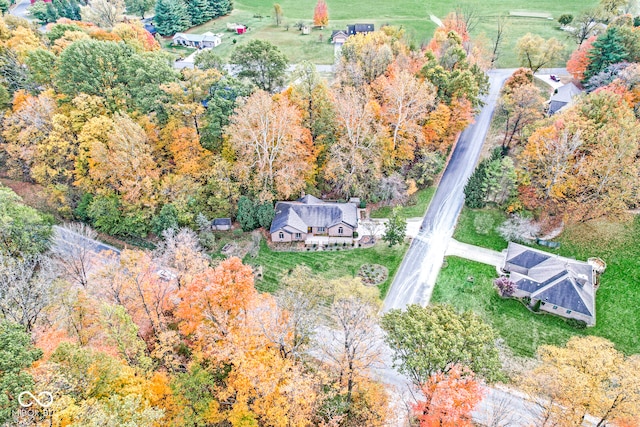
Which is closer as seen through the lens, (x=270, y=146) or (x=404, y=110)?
(x=270, y=146)

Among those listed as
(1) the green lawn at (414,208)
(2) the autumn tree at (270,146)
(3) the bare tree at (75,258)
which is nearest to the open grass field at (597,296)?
(1) the green lawn at (414,208)

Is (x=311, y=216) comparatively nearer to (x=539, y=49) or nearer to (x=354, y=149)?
(x=354, y=149)

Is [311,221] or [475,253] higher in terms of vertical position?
[311,221]

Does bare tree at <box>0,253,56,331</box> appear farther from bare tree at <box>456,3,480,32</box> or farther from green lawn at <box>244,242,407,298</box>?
bare tree at <box>456,3,480,32</box>

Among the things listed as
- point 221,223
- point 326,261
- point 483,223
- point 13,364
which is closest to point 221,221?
point 221,223

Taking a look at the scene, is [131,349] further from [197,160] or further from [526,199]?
[526,199]

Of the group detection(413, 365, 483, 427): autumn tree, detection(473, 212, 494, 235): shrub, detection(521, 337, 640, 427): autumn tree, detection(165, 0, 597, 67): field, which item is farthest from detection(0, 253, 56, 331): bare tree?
detection(165, 0, 597, 67): field

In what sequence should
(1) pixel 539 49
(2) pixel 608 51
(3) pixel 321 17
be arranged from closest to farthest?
1. (2) pixel 608 51
2. (1) pixel 539 49
3. (3) pixel 321 17

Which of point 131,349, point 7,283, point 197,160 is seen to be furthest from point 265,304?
point 197,160
